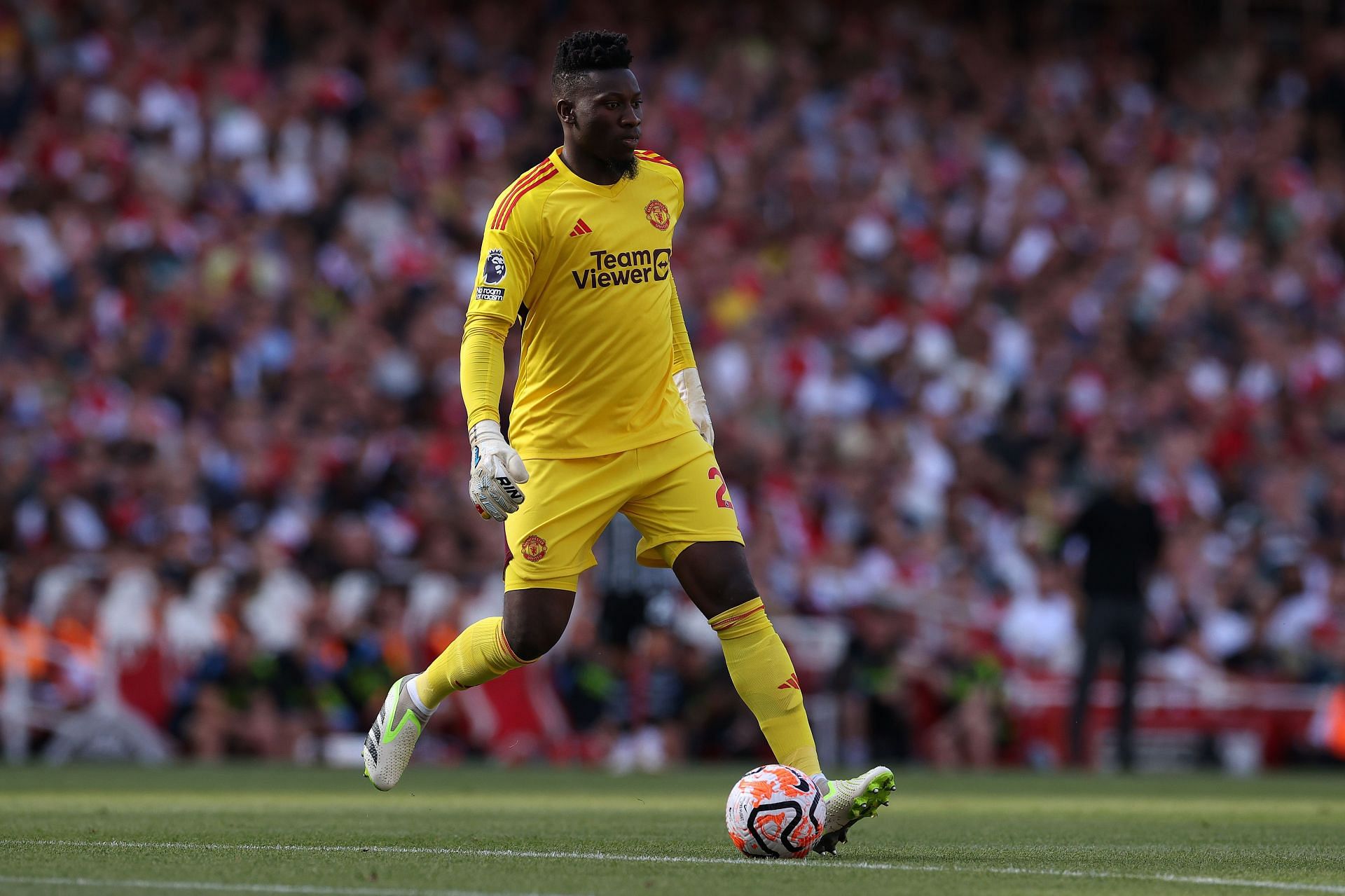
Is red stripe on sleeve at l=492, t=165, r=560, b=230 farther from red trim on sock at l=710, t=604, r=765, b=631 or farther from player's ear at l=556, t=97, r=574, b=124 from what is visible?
red trim on sock at l=710, t=604, r=765, b=631

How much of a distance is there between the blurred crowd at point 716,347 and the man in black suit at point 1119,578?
1277 mm

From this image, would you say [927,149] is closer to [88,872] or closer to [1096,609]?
[1096,609]

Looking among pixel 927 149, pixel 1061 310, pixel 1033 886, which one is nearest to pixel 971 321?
pixel 1061 310

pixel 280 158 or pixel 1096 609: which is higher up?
pixel 280 158

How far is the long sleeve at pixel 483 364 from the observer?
6.46 metres

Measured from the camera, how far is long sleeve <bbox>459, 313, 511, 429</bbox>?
646cm

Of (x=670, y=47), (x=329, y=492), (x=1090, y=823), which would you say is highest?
(x=670, y=47)

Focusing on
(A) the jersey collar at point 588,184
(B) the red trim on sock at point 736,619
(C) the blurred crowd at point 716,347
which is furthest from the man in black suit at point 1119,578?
(A) the jersey collar at point 588,184

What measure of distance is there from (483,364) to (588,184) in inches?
28.4

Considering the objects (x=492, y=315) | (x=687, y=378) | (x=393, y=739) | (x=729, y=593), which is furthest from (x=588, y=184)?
(x=393, y=739)

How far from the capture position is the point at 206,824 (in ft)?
25.4

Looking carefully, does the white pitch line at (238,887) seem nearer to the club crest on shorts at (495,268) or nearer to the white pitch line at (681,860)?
the white pitch line at (681,860)

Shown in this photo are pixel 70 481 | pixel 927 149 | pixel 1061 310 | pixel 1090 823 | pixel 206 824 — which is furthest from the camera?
pixel 927 149

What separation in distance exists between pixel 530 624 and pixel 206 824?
188 cm
